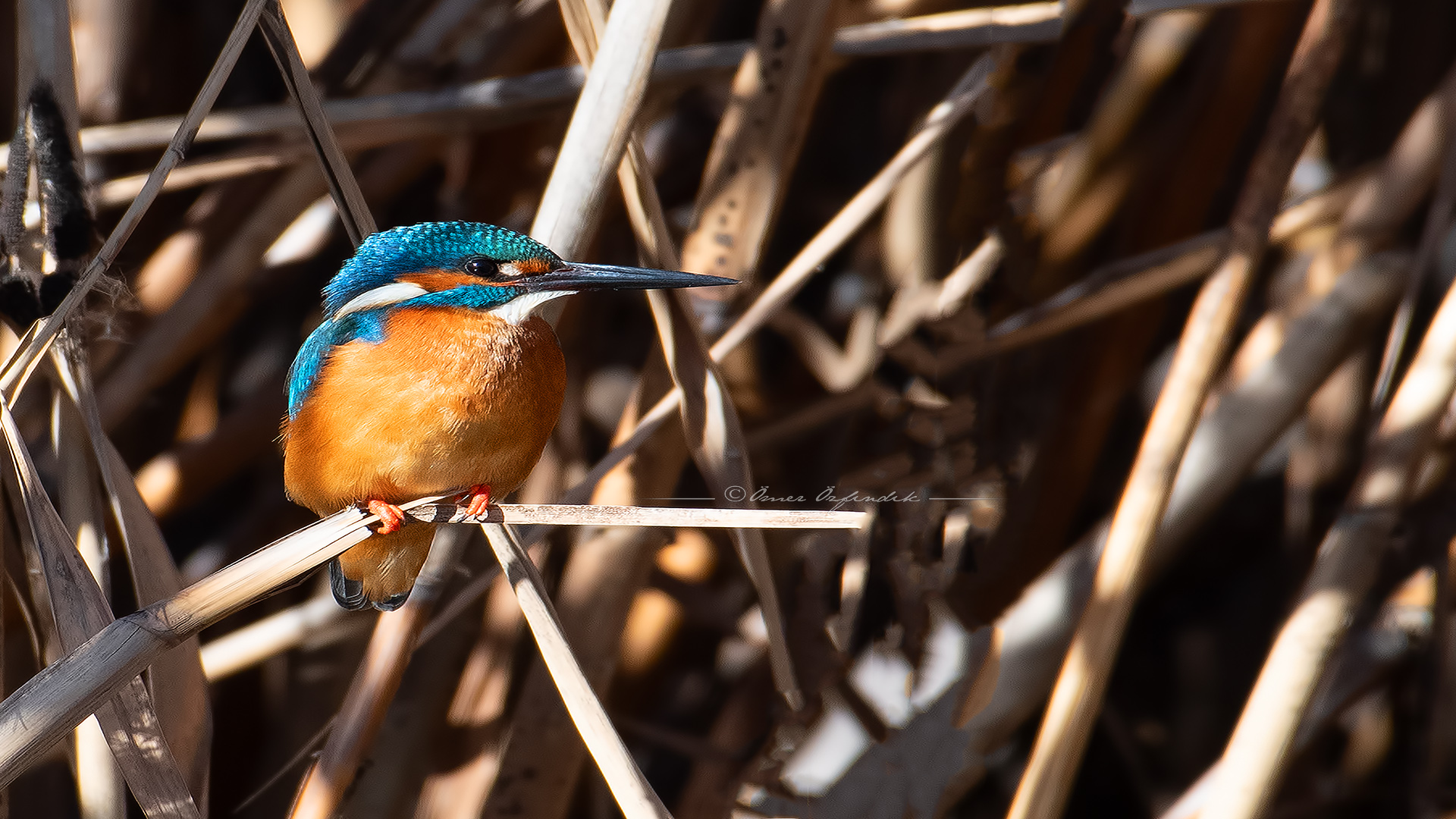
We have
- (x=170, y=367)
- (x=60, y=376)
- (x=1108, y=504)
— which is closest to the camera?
(x=60, y=376)

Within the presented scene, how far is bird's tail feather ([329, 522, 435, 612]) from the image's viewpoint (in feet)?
2.67

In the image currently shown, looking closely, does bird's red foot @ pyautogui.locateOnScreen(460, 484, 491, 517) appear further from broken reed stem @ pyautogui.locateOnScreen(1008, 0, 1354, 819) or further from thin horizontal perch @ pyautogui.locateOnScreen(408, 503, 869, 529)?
broken reed stem @ pyautogui.locateOnScreen(1008, 0, 1354, 819)

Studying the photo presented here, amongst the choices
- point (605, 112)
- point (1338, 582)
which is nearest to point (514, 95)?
point (605, 112)

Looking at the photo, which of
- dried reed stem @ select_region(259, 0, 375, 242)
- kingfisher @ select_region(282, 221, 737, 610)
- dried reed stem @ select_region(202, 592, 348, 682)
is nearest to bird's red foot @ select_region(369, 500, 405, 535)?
kingfisher @ select_region(282, 221, 737, 610)

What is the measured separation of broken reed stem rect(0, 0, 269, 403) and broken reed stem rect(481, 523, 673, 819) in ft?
1.08

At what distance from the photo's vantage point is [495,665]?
1.42 m

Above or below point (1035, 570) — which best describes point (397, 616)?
above

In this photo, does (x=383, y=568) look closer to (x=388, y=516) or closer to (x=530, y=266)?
(x=388, y=516)

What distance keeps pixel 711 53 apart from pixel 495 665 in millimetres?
893

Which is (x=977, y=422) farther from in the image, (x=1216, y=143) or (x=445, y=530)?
(x=1216, y=143)

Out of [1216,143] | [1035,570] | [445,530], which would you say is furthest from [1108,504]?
[445,530]

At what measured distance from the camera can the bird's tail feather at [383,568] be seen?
32.1 inches

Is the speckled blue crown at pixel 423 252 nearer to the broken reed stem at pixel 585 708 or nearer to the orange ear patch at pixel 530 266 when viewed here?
the orange ear patch at pixel 530 266

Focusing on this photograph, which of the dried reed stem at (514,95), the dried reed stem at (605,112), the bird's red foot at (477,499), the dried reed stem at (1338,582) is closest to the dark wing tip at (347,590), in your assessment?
the bird's red foot at (477,499)
